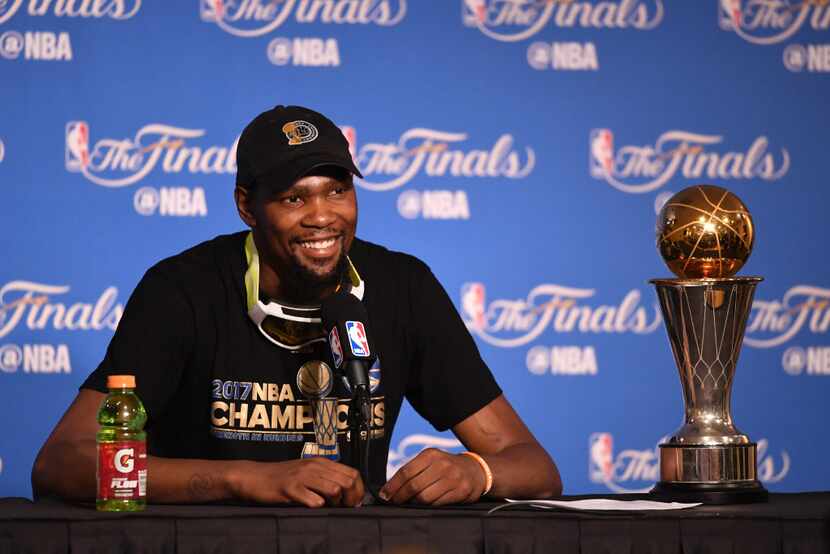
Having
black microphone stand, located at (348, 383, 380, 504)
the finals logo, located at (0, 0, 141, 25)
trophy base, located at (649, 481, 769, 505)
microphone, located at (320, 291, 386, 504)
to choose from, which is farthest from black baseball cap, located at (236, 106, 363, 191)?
the finals logo, located at (0, 0, 141, 25)

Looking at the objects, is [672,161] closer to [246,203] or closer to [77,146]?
[77,146]

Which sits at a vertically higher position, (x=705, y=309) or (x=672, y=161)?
(x=672, y=161)

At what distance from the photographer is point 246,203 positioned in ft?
7.36

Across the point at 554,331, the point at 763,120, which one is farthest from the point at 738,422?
the point at 763,120

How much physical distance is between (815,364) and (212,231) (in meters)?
1.84

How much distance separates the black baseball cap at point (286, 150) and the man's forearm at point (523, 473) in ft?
1.74

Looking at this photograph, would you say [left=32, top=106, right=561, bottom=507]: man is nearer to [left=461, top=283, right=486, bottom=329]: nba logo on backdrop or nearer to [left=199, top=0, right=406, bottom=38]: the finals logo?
[left=461, top=283, right=486, bottom=329]: nba logo on backdrop

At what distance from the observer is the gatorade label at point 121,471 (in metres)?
1.62

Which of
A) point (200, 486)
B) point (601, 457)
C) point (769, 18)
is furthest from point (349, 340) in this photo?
point (769, 18)

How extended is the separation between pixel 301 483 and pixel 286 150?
65 cm

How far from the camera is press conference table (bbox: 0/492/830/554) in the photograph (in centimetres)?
147

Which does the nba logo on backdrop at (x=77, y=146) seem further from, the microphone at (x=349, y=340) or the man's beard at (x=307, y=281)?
the microphone at (x=349, y=340)

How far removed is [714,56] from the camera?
391 cm

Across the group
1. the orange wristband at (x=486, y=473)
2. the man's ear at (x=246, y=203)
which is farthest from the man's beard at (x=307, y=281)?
the orange wristband at (x=486, y=473)
